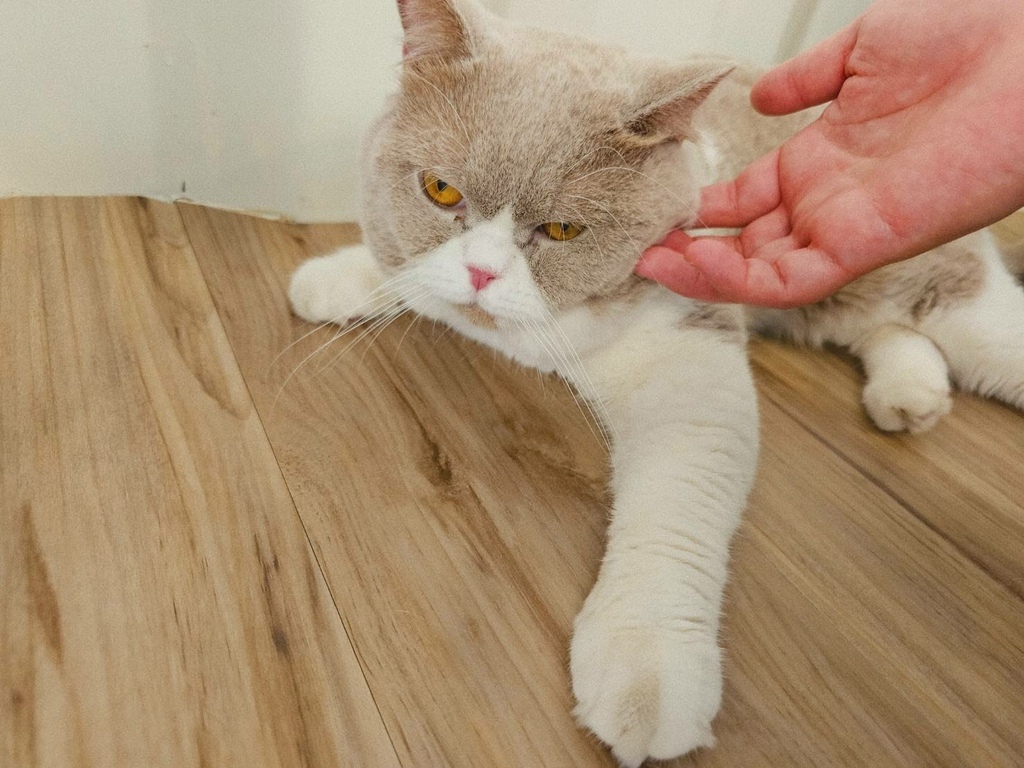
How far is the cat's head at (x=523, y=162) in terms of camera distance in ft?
3.02

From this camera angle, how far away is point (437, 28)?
97 centimetres

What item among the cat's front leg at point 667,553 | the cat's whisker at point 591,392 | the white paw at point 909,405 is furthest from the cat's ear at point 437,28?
the white paw at point 909,405

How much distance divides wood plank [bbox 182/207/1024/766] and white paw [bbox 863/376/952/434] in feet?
0.12

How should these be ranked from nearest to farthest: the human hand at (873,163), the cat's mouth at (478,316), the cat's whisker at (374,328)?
the human hand at (873,163)
the cat's mouth at (478,316)
the cat's whisker at (374,328)

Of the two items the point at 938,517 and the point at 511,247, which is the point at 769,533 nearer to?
the point at 938,517

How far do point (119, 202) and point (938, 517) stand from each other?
1736 mm

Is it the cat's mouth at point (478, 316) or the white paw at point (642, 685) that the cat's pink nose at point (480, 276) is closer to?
the cat's mouth at point (478, 316)

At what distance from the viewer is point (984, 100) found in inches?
34.6

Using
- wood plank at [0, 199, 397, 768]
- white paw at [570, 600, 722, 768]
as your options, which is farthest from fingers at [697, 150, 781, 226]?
wood plank at [0, 199, 397, 768]

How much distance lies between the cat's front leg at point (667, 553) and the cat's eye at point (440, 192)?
15.8 inches

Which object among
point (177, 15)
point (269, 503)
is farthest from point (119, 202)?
point (269, 503)

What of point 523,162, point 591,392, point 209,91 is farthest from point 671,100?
point 209,91

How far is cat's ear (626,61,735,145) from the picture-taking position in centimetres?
88

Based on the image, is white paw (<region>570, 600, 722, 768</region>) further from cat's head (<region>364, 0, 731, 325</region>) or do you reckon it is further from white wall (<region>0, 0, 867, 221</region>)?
white wall (<region>0, 0, 867, 221</region>)
